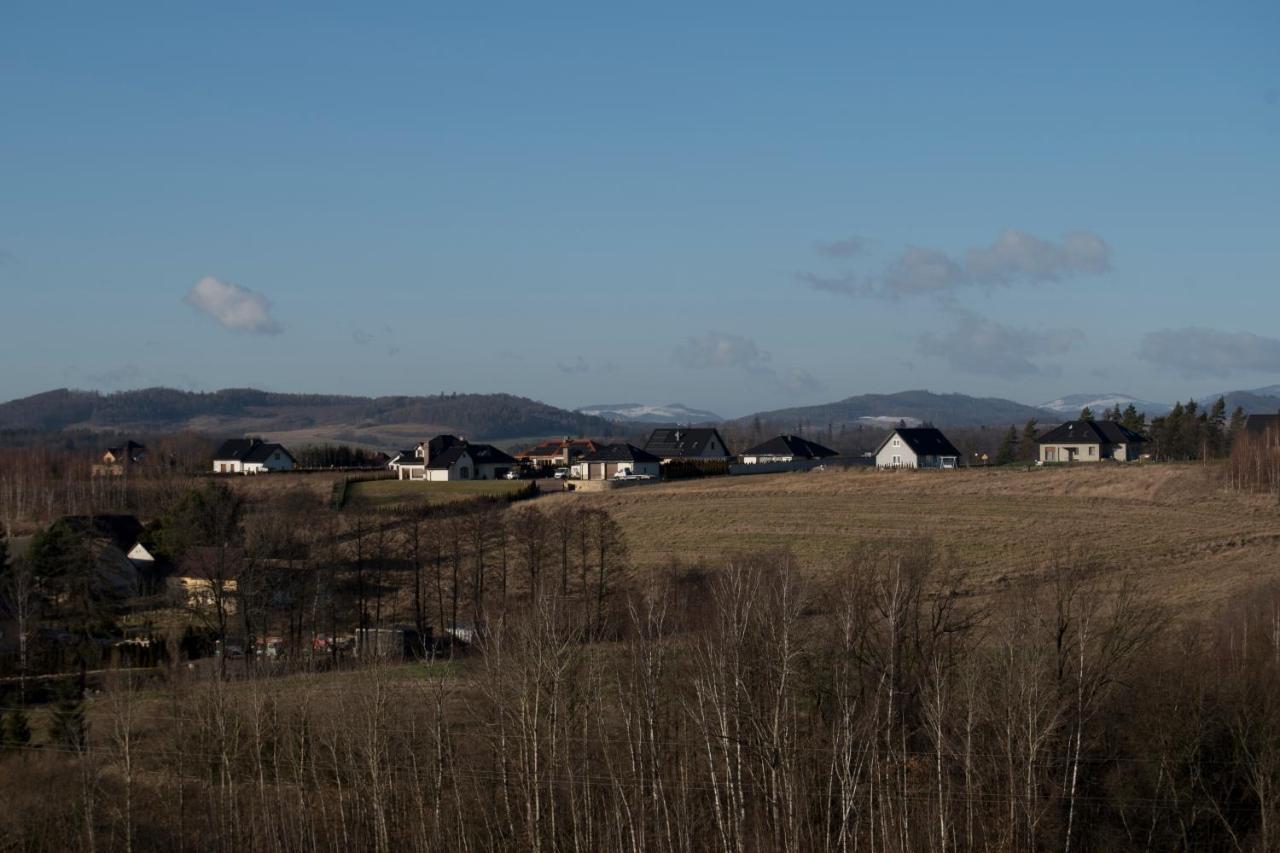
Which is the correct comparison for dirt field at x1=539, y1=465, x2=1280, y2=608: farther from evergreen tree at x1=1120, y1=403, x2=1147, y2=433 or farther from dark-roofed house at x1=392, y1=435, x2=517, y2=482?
evergreen tree at x1=1120, y1=403, x2=1147, y2=433

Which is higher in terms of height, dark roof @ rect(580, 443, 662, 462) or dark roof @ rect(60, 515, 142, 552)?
dark roof @ rect(580, 443, 662, 462)

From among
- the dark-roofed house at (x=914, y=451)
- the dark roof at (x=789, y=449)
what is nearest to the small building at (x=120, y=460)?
the dark roof at (x=789, y=449)

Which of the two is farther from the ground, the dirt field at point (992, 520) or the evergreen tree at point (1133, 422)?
the evergreen tree at point (1133, 422)

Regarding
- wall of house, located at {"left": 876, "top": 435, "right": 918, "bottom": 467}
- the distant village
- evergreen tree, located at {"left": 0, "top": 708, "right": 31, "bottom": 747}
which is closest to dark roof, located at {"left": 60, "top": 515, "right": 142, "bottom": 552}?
the distant village

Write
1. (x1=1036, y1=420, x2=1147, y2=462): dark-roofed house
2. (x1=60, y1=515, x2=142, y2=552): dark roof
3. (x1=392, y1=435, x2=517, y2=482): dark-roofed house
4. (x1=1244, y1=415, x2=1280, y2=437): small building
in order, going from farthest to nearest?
1. (x1=1036, y1=420, x2=1147, y2=462): dark-roofed house
2. (x1=392, y1=435, x2=517, y2=482): dark-roofed house
3. (x1=1244, y1=415, x2=1280, y2=437): small building
4. (x1=60, y1=515, x2=142, y2=552): dark roof

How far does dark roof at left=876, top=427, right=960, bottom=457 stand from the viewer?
8969 cm

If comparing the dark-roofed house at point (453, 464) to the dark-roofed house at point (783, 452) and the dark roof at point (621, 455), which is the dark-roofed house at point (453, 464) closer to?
the dark roof at point (621, 455)

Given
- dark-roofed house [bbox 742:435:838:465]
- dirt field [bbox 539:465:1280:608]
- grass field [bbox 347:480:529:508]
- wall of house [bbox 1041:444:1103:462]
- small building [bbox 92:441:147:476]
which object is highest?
small building [bbox 92:441:147:476]

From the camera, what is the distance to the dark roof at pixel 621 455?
8650 cm

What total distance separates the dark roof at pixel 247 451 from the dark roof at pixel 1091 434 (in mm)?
61646

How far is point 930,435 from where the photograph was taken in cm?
9294

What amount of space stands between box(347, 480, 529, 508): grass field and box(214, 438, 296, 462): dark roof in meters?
23.6

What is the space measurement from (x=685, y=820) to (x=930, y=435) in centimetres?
7362

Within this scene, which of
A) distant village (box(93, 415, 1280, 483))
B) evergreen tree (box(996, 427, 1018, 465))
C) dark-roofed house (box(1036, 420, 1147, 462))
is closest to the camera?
distant village (box(93, 415, 1280, 483))
